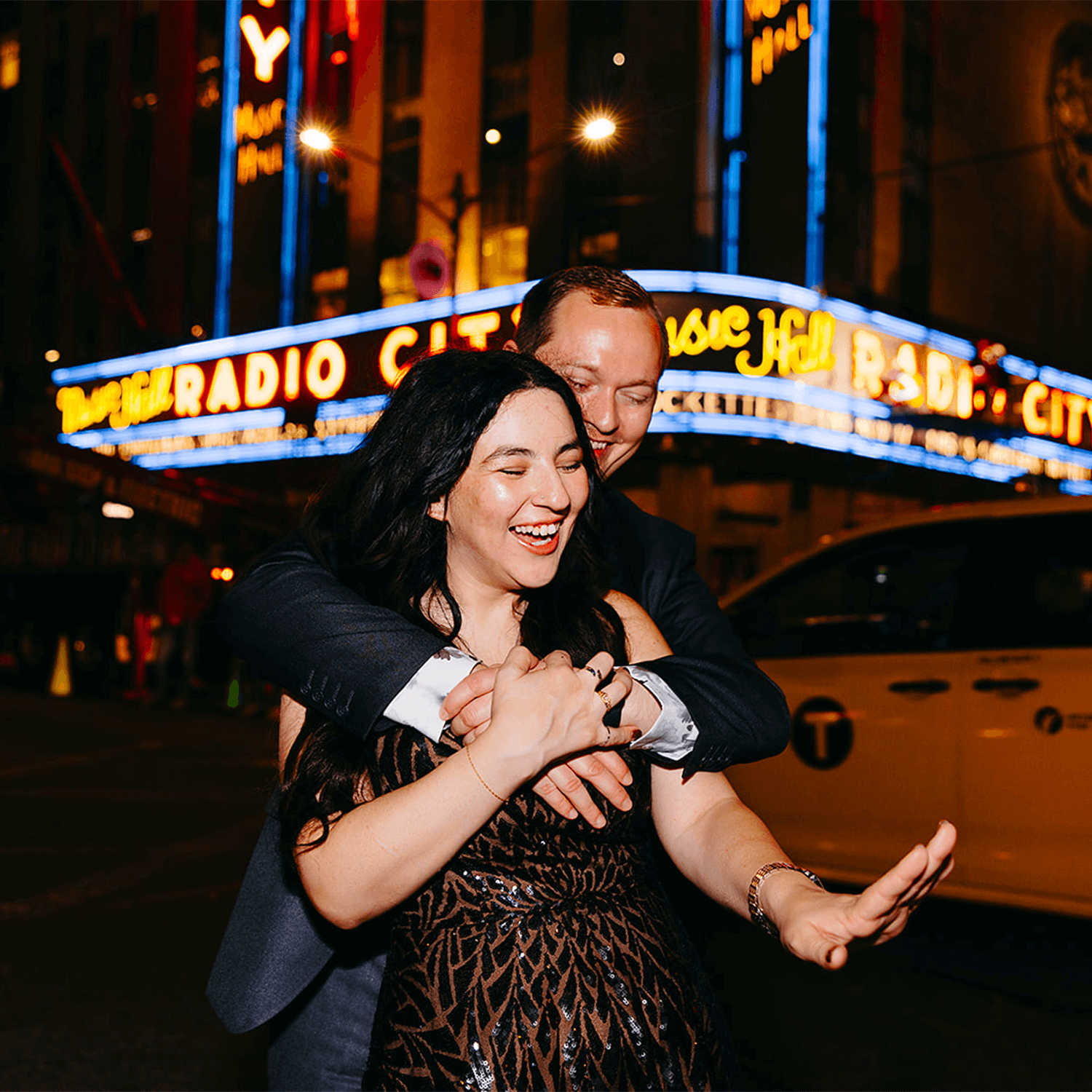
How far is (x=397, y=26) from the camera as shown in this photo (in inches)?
825

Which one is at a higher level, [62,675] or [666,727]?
[666,727]

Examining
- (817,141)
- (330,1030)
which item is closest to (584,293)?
(330,1030)

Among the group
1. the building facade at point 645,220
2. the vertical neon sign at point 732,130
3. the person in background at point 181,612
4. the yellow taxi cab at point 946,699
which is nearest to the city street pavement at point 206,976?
the yellow taxi cab at point 946,699

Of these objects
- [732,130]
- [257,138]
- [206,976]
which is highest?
[257,138]

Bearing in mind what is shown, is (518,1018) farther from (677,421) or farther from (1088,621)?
(677,421)

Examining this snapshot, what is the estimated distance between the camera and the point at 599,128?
652 inches

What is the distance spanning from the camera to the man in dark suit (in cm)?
178

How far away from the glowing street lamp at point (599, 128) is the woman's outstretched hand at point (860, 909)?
16.1 meters

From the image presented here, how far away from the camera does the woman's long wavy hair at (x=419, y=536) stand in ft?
6.19

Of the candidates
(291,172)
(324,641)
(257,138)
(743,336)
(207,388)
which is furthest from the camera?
(257,138)

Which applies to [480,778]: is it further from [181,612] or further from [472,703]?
[181,612]

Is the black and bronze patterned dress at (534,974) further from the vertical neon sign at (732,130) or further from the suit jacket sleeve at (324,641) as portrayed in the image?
the vertical neon sign at (732,130)

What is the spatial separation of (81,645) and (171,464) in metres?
3.45

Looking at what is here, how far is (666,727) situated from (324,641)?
0.57 m
